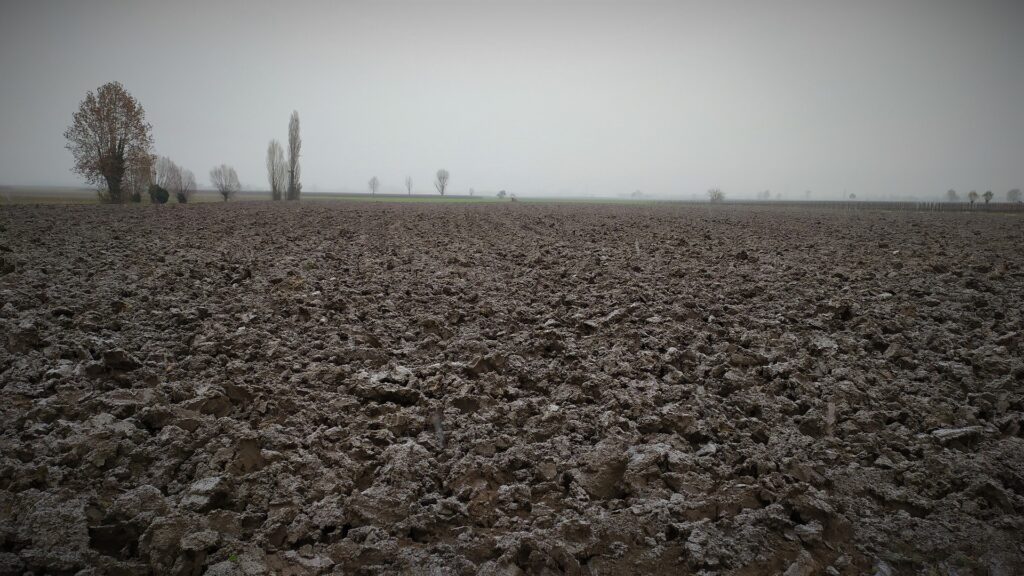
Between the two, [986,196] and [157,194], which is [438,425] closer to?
[157,194]

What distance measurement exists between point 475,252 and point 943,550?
9.19 meters

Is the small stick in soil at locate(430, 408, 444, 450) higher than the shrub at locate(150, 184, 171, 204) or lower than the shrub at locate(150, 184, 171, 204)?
lower

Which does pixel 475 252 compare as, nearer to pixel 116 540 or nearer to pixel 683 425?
pixel 683 425

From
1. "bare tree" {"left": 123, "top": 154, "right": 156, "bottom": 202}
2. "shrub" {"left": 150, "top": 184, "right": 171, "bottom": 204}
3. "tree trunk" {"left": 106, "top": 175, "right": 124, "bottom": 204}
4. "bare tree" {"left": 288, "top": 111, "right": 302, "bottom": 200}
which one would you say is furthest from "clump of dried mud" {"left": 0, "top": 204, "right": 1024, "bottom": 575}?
"bare tree" {"left": 288, "top": 111, "right": 302, "bottom": 200}

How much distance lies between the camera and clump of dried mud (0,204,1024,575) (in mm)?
2646

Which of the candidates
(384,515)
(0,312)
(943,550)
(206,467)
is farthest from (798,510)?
(0,312)

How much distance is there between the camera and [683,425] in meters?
3.79

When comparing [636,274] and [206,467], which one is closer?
[206,467]

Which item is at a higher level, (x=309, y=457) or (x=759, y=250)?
(x=759, y=250)

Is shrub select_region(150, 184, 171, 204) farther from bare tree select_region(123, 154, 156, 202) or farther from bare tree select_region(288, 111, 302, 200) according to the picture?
bare tree select_region(288, 111, 302, 200)

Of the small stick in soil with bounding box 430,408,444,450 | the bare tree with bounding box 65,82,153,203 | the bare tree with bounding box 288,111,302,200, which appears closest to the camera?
the small stick in soil with bounding box 430,408,444,450

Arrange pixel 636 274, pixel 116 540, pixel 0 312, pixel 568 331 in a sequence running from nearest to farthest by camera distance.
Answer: pixel 116 540, pixel 0 312, pixel 568 331, pixel 636 274

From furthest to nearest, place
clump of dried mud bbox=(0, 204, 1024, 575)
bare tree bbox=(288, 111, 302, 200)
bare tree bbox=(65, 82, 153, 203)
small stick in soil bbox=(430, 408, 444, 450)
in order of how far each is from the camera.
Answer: bare tree bbox=(288, 111, 302, 200), bare tree bbox=(65, 82, 153, 203), small stick in soil bbox=(430, 408, 444, 450), clump of dried mud bbox=(0, 204, 1024, 575)

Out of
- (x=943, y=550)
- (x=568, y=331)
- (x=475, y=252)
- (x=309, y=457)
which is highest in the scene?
(x=475, y=252)
